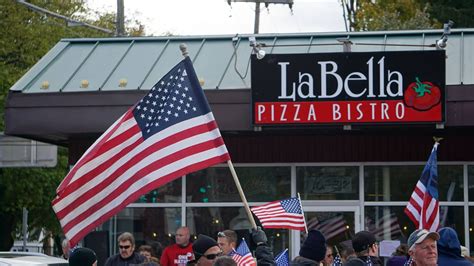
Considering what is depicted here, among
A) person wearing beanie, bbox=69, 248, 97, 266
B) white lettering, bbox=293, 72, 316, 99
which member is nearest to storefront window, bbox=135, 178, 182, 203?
white lettering, bbox=293, 72, 316, 99

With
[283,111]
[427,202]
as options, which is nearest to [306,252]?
[427,202]

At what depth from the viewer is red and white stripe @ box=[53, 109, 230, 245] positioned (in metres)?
10.6

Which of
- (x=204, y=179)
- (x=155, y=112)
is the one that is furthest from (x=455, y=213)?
(x=155, y=112)

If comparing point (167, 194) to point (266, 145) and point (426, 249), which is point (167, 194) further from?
point (426, 249)

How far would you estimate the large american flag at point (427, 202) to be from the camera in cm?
1449

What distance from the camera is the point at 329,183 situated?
62.0 ft

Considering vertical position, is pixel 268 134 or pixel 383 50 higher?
pixel 383 50

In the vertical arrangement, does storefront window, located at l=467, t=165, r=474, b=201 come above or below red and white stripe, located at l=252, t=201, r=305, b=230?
above

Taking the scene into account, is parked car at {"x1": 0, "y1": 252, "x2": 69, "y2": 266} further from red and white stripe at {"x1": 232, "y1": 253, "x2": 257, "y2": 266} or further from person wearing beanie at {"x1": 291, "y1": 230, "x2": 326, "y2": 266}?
person wearing beanie at {"x1": 291, "y1": 230, "x2": 326, "y2": 266}

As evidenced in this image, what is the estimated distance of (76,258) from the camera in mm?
8883

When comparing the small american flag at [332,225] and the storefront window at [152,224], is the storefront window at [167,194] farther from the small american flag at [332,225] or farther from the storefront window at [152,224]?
the small american flag at [332,225]

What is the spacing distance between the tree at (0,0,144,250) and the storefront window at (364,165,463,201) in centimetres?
1808

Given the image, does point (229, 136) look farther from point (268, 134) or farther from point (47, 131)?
point (47, 131)

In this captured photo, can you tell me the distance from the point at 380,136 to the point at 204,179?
2.90 metres
